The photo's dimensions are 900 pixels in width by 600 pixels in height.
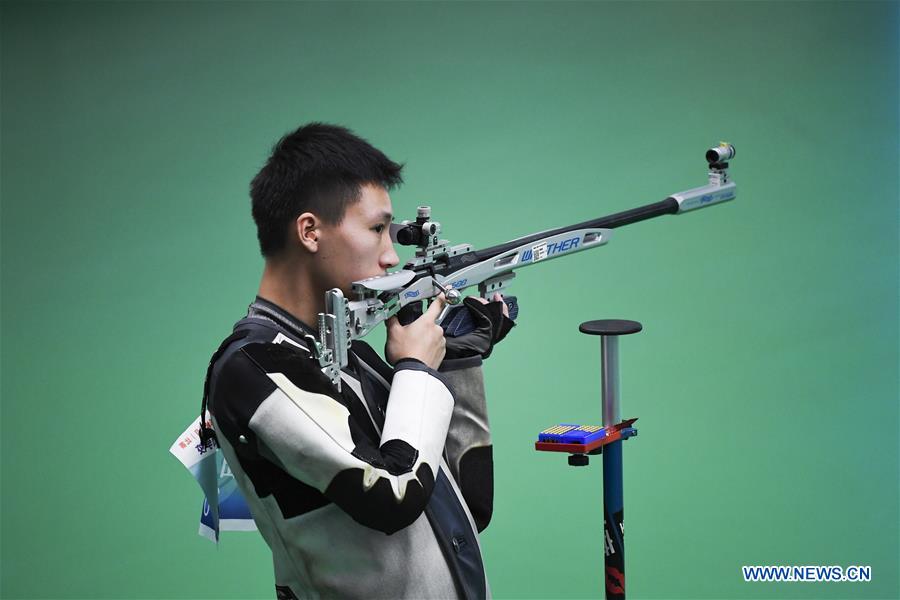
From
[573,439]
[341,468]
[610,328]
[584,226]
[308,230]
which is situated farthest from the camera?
[584,226]

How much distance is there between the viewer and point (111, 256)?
3.95 metres

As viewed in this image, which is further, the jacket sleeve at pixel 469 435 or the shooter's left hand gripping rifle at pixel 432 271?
the jacket sleeve at pixel 469 435

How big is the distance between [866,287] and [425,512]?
8.33 feet

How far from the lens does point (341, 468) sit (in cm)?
164

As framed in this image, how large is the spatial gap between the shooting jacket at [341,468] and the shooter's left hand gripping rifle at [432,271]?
62mm

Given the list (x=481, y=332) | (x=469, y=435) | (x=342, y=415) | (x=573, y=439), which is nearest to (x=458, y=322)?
(x=481, y=332)

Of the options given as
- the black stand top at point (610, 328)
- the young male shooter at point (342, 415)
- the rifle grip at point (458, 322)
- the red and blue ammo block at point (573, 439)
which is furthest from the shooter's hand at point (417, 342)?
the black stand top at point (610, 328)

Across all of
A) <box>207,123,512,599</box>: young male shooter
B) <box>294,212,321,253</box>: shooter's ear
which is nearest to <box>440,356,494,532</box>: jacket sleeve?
<box>207,123,512,599</box>: young male shooter

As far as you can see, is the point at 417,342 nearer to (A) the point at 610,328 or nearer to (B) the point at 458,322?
(B) the point at 458,322

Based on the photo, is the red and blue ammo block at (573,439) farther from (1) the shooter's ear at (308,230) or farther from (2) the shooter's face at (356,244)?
(1) the shooter's ear at (308,230)

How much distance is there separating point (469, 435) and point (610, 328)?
46 cm

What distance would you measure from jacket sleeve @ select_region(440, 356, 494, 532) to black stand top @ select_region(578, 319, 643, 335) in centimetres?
38

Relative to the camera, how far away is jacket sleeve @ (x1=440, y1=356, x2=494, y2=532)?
1979 millimetres

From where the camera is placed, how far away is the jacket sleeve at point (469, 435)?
1979mm
